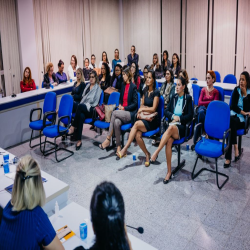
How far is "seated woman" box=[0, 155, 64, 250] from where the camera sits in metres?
2.01

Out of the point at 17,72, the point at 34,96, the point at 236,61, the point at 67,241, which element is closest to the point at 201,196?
the point at 67,241

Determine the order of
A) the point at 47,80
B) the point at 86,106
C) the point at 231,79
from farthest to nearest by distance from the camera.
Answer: the point at 47,80 → the point at 231,79 → the point at 86,106

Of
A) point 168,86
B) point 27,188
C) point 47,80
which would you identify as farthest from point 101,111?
point 27,188

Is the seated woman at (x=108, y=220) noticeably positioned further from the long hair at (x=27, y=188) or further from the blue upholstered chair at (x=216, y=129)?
the blue upholstered chair at (x=216, y=129)

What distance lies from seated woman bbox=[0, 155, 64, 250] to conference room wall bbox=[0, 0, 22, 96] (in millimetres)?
7272

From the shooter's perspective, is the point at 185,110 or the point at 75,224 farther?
the point at 185,110

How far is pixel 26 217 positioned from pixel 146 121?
3.22m

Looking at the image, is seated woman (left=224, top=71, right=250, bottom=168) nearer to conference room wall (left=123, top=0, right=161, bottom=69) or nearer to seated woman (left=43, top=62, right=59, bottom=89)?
seated woman (left=43, top=62, right=59, bottom=89)

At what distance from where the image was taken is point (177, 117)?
4746mm

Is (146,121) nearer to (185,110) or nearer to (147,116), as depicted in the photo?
(147,116)

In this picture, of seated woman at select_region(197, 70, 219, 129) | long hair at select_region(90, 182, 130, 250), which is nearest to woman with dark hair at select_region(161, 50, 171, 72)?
seated woman at select_region(197, 70, 219, 129)

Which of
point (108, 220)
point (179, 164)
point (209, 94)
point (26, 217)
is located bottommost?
point (179, 164)

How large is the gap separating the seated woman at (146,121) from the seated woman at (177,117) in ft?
0.83

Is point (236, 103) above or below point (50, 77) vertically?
below
